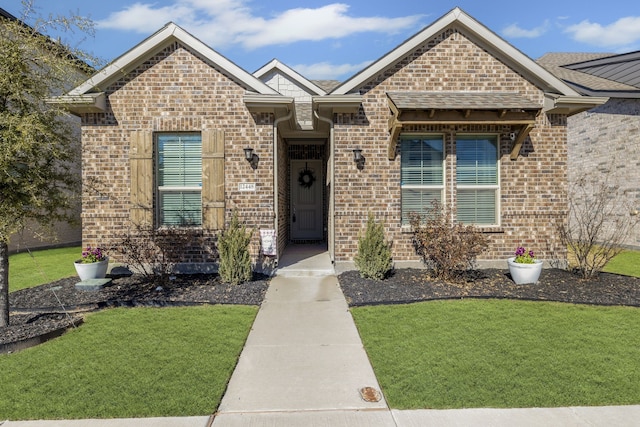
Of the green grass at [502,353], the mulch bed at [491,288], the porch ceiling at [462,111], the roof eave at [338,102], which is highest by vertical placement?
the roof eave at [338,102]

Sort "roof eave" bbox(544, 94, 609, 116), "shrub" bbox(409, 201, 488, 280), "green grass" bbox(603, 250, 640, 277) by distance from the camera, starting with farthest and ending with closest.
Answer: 1. "green grass" bbox(603, 250, 640, 277)
2. "roof eave" bbox(544, 94, 609, 116)
3. "shrub" bbox(409, 201, 488, 280)

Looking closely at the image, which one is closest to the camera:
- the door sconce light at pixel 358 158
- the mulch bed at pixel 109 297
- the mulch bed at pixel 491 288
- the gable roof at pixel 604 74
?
the mulch bed at pixel 109 297

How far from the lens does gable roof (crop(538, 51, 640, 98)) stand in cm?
1114

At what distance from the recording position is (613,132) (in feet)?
37.3

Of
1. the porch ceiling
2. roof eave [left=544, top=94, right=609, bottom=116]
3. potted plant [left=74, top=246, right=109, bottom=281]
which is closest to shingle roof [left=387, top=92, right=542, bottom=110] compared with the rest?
the porch ceiling

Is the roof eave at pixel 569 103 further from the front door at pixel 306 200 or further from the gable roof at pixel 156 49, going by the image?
the front door at pixel 306 200

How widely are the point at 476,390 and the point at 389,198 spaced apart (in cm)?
488

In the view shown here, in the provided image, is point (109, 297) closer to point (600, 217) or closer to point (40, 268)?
point (40, 268)

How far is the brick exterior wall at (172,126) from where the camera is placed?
7270 millimetres

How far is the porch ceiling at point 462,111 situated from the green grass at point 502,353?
3572mm

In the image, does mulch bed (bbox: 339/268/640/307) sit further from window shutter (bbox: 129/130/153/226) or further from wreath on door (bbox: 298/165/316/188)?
wreath on door (bbox: 298/165/316/188)

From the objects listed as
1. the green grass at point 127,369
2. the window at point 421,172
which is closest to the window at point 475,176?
the window at point 421,172

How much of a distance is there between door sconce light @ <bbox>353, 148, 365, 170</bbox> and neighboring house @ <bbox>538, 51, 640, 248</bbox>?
30.1 feet

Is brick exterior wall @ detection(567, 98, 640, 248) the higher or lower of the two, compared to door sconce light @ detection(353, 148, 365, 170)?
higher
